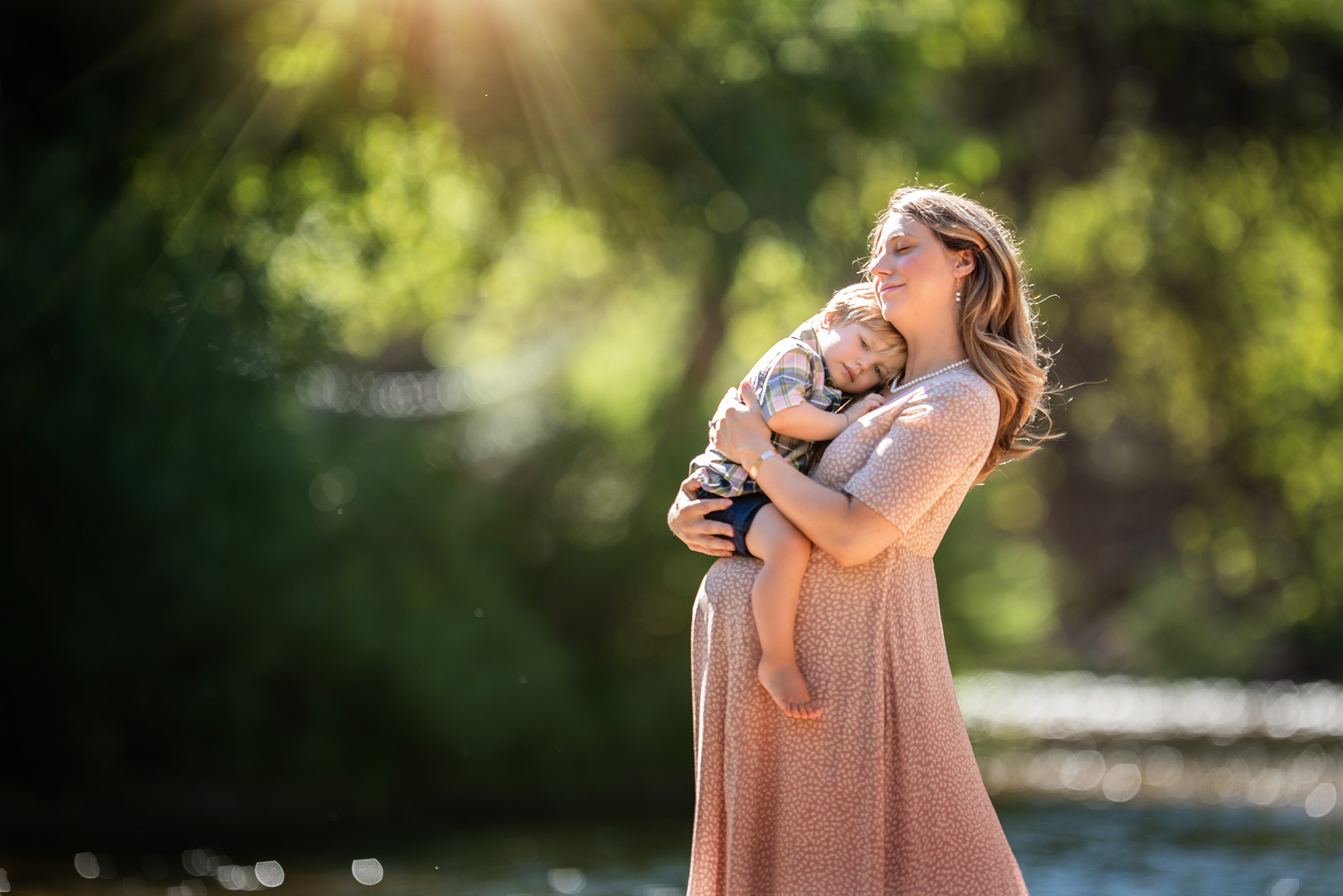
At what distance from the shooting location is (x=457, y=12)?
9.44 metres

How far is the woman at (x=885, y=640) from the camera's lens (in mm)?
3047

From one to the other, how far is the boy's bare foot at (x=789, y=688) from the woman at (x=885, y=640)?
0.05m

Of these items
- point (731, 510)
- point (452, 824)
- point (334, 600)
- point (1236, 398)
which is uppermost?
point (1236, 398)

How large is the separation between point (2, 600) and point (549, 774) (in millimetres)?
3946

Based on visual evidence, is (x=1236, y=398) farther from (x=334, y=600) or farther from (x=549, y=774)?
(x=334, y=600)

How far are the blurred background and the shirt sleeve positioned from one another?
3689mm

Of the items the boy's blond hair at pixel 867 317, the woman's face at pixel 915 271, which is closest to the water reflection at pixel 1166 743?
the boy's blond hair at pixel 867 317

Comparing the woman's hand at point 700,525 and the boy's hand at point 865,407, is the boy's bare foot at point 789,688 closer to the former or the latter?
the woman's hand at point 700,525

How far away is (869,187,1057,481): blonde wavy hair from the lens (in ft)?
10.3

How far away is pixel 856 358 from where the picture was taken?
3275 mm

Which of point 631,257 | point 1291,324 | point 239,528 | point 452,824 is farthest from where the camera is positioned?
point 1291,324

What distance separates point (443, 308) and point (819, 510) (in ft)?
40.9

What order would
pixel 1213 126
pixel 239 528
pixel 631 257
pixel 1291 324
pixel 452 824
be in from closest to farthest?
pixel 239 528 < pixel 452 824 < pixel 631 257 < pixel 1213 126 < pixel 1291 324

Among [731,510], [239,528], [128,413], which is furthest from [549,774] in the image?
[731,510]
